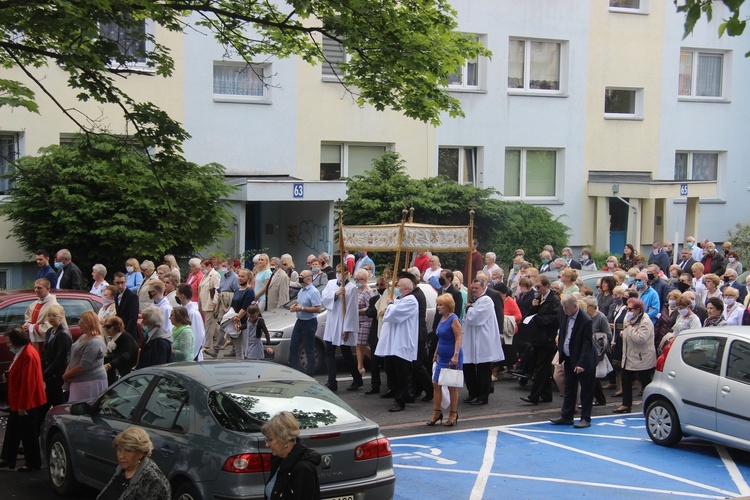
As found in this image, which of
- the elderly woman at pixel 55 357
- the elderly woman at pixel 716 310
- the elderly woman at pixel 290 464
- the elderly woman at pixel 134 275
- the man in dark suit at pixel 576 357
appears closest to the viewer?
the elderly woman at pixel 290 464

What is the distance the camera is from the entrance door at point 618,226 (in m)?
31.3

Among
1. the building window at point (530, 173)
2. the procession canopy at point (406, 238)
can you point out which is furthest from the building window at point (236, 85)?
the procession canopy at point (406, 238)

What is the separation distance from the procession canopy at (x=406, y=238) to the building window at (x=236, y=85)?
10408mm

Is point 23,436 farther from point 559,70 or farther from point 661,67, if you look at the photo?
point 661,67

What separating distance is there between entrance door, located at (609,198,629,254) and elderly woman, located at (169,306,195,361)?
22.4 m

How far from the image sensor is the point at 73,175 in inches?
777

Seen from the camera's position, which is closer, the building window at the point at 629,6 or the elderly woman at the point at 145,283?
the elderly woman at the point at 145,283

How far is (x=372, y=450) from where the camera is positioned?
7902 mm

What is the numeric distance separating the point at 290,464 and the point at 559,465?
215 inches

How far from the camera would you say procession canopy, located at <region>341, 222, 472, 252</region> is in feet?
49.5

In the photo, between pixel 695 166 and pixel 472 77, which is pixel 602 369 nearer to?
pixel 472 77

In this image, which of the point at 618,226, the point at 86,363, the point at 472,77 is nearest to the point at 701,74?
the point at 618,226

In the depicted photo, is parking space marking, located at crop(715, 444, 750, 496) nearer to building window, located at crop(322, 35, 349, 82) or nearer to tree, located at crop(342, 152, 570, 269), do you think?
tree, located at crop(342, 152, 570, 269)

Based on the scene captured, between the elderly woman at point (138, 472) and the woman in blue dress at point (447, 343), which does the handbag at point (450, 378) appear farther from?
the elderly woman at point (138, 472)
